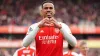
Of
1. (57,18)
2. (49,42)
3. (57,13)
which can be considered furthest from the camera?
(57,13)

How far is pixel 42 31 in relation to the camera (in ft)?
19.6

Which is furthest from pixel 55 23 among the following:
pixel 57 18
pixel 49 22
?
pixel 57 18

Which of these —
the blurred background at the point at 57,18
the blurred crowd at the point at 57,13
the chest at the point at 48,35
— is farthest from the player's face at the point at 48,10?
the blurred crowd at the point at 57,13

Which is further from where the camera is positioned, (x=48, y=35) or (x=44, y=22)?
(x=48, y=35)

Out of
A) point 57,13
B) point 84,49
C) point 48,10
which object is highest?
point 57,13

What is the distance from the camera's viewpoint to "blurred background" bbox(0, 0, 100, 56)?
60.5 feet

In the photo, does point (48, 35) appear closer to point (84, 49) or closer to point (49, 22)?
point (49, 22)

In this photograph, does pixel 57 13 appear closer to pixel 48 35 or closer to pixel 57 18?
pixel 57 18

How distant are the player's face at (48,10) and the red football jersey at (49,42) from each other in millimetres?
255

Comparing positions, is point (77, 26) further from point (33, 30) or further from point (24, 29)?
point (33, 30)

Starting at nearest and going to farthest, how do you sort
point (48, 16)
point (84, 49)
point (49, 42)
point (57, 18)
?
1. point (48, 16)
2. point (49, 42)
3. point (84, 49)
4. point (57, 18)

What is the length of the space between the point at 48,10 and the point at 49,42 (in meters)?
0.45

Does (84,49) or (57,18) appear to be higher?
(57,18)

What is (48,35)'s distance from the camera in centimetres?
596
